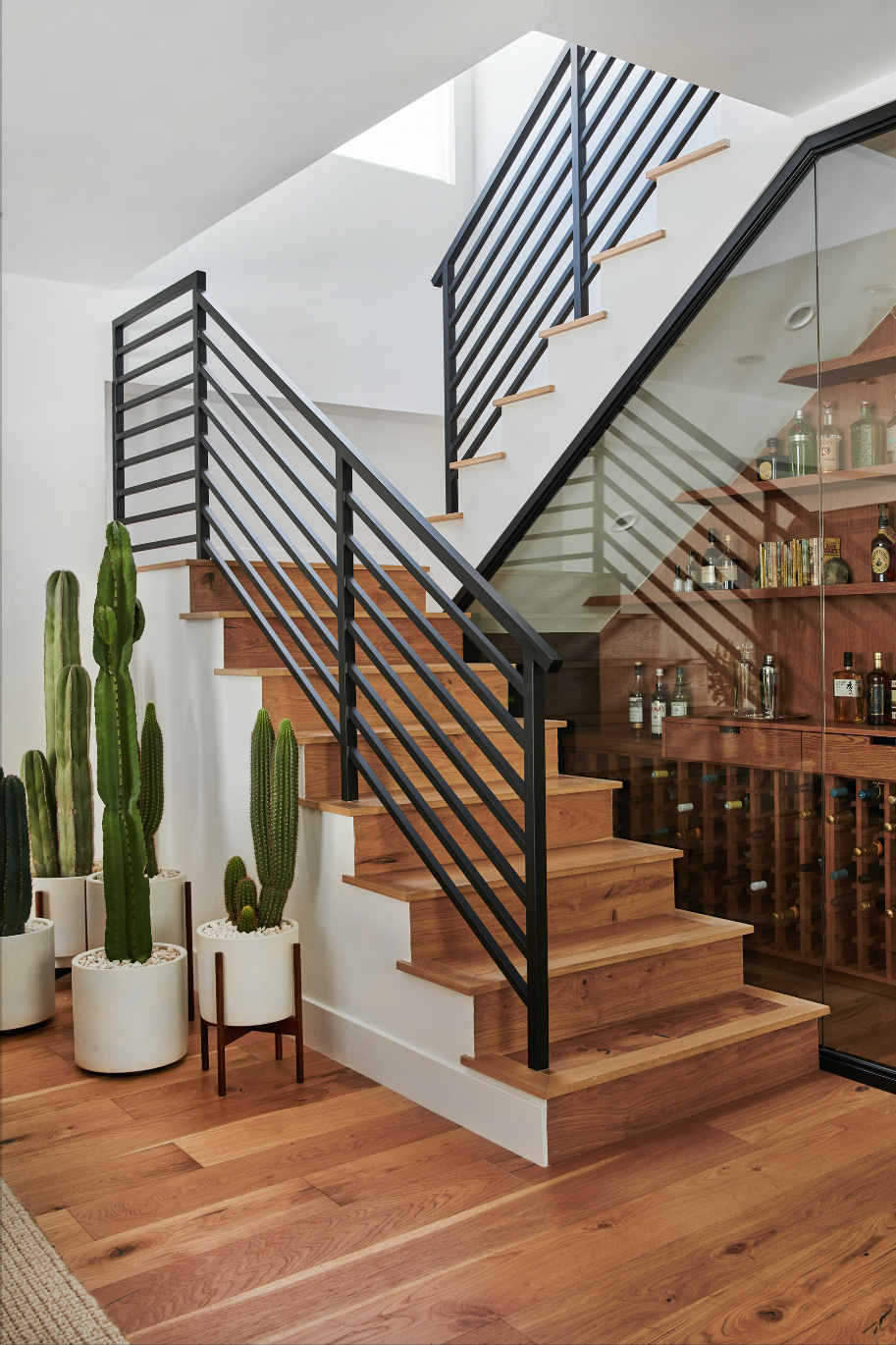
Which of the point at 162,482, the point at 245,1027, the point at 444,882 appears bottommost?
the point at 245,1027

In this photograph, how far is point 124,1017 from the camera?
2627mm

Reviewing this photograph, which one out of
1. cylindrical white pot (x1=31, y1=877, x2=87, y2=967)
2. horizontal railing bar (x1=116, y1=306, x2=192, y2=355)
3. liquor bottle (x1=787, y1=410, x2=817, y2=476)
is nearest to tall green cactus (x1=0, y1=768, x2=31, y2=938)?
cylindrical white pot (x1=31, y1=877, x2=87, y2=967)

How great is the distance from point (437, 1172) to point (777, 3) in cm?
249

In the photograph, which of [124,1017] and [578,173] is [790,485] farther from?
[124,1017]

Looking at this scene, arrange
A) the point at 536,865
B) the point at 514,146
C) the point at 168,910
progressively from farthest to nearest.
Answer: the point at 514,146, the point at 168,910, the point at 536,865

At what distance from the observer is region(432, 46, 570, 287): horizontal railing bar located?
3.78 metres

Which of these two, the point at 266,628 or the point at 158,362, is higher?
the point at 158,362

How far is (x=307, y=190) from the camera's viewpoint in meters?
4.61

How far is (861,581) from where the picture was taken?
2598 millimetres

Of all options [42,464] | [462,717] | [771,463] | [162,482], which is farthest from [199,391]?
[771,463]

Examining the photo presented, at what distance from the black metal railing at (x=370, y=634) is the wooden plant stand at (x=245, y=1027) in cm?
44

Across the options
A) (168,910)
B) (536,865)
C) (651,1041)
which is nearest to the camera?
(536,865)

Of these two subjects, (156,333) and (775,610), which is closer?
(775,610)

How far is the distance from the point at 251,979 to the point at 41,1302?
0.93 metres
